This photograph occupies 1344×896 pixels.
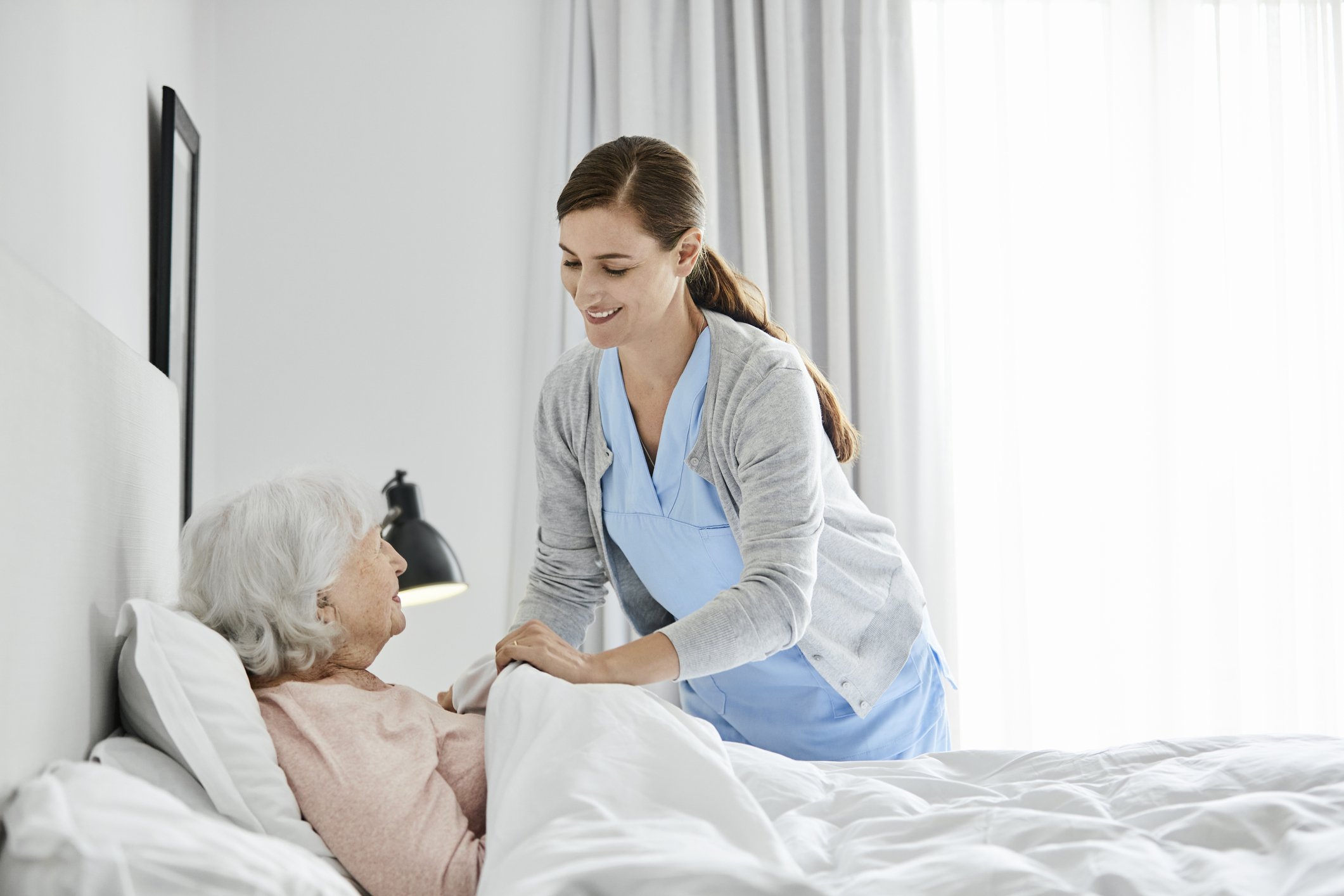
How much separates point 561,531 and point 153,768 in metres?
0.77

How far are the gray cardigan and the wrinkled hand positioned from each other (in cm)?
11

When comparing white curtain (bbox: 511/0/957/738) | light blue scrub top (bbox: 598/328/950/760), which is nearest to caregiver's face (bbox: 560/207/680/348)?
light blue scrub top (bbox: 598/328/950/760)

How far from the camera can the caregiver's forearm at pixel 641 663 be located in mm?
1262

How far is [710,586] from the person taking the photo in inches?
63.4

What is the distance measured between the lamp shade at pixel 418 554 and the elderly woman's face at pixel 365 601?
76 cm

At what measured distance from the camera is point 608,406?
5.32 feet

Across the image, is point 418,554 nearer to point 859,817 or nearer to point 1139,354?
point 859,817

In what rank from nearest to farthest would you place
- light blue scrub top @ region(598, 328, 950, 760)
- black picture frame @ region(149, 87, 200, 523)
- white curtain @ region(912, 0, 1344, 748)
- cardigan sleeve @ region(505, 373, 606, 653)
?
light blue scrub top @ region(598, 328, 950, 760), cardigan sleeve @ region(505, 373, 606, 653), black picture frame @ region(149, 87, 200, 523), white curtain @ region(912, 0, 1344, 748)

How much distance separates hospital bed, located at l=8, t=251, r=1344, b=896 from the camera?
80 cm

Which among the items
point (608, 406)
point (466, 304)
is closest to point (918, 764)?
point (608, 406)

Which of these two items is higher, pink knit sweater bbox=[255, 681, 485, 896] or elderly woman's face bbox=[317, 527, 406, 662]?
elderly woman's face bbox=[317, 527, 406, 662]

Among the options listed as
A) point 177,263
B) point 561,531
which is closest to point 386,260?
point 177,263

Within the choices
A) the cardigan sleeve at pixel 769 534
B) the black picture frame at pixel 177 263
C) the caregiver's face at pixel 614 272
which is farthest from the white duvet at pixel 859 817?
the black picture frame at pixel 177 263

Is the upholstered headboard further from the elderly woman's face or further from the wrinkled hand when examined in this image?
the wrinkled hand
